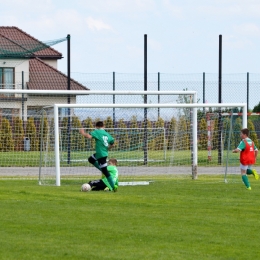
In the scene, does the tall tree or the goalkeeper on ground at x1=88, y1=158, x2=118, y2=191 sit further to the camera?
the tall tree

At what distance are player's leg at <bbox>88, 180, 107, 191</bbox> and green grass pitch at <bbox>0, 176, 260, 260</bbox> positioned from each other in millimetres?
497

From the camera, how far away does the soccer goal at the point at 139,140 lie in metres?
22.6

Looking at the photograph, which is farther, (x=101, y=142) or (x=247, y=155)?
(x=247, y=155)

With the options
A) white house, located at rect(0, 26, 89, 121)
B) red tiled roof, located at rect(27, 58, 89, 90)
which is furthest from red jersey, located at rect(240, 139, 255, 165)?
red tiled roof, located at rect(27, 58, 89, 90)

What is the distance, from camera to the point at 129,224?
11836 mm

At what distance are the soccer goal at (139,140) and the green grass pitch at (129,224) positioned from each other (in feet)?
14.2

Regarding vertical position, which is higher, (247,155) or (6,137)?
(6,137)

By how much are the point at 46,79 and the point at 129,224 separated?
139 ft

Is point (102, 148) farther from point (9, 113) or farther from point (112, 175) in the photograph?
point (9, 113)

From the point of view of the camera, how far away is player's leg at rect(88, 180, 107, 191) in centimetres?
1847

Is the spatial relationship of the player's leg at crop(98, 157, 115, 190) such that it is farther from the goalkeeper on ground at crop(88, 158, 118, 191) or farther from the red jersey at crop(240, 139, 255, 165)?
the red jersey at crop(240, 139, 255, 165)

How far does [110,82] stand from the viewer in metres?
33.9

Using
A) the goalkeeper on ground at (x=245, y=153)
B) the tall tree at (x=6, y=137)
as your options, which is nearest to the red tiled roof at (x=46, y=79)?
the tall tree at (x=6, y=137)

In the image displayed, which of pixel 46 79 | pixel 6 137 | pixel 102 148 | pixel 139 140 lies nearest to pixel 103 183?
pixel 102 148
